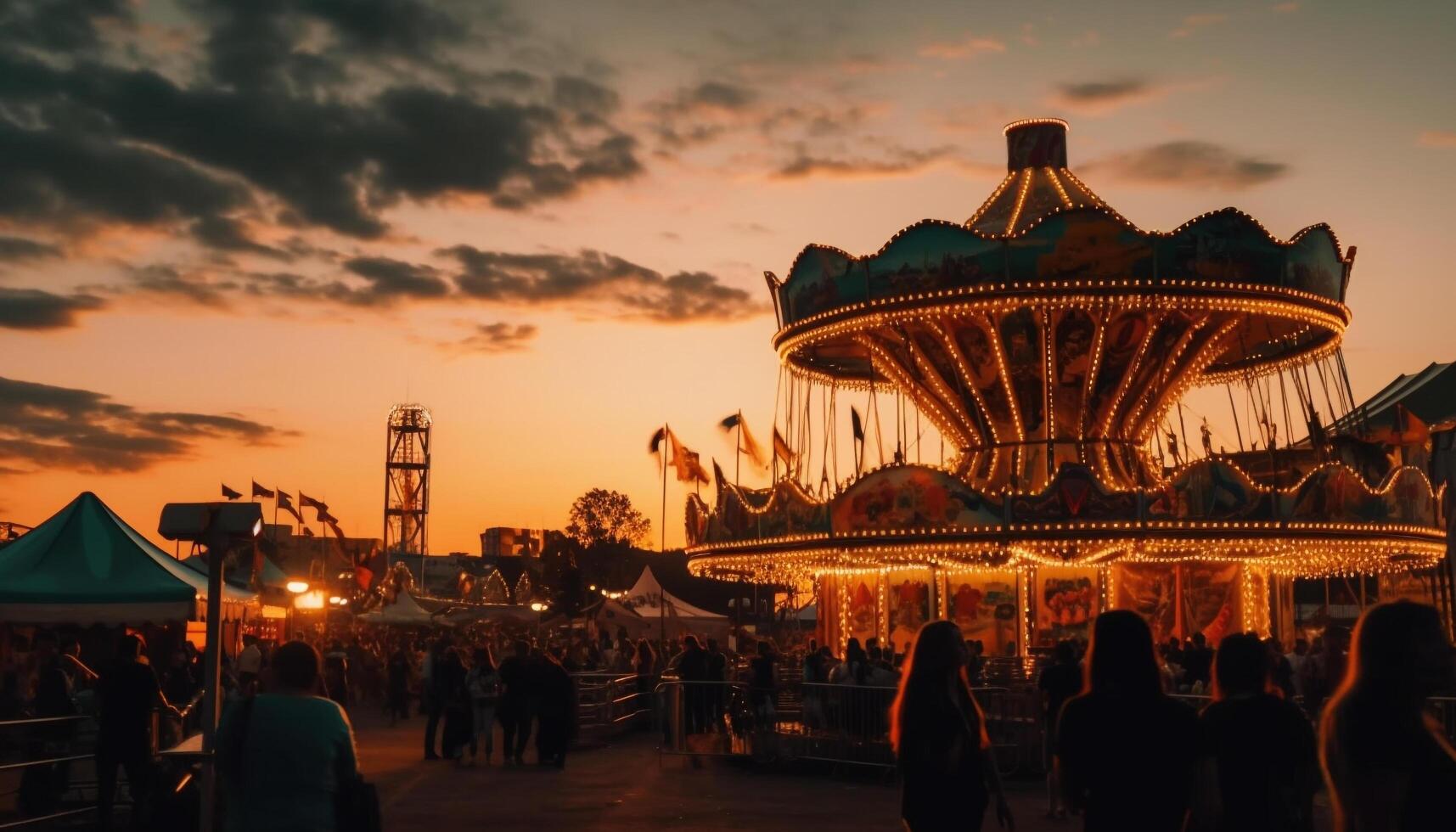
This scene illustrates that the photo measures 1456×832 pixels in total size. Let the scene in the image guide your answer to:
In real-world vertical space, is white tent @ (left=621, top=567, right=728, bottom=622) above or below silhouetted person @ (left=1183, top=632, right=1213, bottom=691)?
above

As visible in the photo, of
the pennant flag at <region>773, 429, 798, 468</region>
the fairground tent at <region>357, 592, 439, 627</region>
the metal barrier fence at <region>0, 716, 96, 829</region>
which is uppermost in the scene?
the pennant flag at <region>773, 429, 798, 468</region>

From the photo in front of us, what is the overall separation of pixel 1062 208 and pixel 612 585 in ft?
270

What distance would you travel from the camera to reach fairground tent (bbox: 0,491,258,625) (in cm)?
2202

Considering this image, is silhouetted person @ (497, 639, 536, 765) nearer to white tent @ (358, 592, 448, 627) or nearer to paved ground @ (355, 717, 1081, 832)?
paved ground @ (355, 717, 1081, 832)

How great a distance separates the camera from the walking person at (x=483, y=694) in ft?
77.1

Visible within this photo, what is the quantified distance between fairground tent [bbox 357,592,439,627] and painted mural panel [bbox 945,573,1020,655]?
21507 mm

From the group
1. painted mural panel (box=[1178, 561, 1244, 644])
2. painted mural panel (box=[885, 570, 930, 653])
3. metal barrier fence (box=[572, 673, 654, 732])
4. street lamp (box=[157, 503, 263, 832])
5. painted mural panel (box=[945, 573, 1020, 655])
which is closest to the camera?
street lamp (box=[157, 503, 263, 832])

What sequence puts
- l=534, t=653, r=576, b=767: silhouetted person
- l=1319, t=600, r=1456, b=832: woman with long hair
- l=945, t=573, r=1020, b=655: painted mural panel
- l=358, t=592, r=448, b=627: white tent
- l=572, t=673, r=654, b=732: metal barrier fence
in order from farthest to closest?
l=358, t=592, r=448, b=627: white tent
l=945, t=573, r=1020, b=655: painted mural panel
l=572, t=673, r=654, b=732: metal barrier fence
l=534, t=653, r=576, b=767: silhouetted person
l=1319, t=600, r=1456, b=832: woman with long hair

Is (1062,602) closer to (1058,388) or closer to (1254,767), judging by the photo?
(1058,388)

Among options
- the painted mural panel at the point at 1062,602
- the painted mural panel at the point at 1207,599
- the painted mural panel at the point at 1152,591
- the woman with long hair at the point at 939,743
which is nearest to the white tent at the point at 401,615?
the painted mural panel at the point at 1062,602

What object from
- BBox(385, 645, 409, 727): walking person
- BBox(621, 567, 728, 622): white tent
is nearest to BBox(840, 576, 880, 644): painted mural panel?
BBox(385, 645, 409, 727): walking person

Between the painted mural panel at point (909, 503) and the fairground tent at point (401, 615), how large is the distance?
22628 mm

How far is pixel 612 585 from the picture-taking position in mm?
108688

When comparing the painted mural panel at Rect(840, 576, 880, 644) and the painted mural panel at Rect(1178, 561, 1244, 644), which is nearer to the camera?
the painted mural panel at Rect(1178, 561, 1244, 644)
